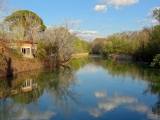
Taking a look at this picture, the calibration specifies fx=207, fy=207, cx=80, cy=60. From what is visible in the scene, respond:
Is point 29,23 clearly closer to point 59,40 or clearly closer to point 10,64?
point 59,40

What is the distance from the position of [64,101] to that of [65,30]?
652 inches

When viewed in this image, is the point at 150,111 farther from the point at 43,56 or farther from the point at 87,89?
the point at 43,56

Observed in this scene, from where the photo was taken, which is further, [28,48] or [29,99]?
[28,48]

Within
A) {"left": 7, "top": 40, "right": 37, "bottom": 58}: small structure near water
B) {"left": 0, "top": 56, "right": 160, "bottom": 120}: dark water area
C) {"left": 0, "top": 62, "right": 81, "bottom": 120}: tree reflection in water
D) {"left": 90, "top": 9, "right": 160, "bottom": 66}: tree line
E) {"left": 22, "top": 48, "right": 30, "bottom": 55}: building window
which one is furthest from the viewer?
{"left": 90, "top": 9, "right": 160, "bottom": 66}: tree line

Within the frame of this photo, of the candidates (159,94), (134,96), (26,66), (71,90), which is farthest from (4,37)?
(159,94)

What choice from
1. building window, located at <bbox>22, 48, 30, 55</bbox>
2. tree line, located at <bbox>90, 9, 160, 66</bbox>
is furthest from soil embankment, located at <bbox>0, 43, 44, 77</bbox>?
tree line, located at <bbox>90, 9, 160, 66</bbox>

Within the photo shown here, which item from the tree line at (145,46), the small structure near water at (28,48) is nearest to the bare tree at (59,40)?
the small structure near water at (28,48)

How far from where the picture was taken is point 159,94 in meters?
11.7

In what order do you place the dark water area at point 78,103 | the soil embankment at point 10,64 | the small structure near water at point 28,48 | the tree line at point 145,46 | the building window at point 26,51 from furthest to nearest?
the tree line at point 145,46 < the building window at point 26,51 < the small structure near water at point 28,48 < the soil embankment at point 10,64 < the dark water area at point 78,103

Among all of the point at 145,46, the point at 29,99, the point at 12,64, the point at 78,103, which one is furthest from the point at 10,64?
the point at 145,46

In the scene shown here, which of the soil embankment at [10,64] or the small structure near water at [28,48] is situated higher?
the small structure near water at [28,48]

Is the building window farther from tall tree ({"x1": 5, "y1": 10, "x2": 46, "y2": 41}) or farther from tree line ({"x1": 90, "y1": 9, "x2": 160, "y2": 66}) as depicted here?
tree line ({"x1": 90, "y1": 9, "x2": 160, "y2": 66})

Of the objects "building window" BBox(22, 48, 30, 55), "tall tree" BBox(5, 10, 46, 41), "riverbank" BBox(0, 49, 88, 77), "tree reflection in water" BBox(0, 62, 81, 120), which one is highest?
"tall tree" BBox(5, 10, 46, 41)

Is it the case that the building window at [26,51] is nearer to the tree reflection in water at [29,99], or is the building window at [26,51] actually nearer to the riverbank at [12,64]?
the riverbank at [12,64]
